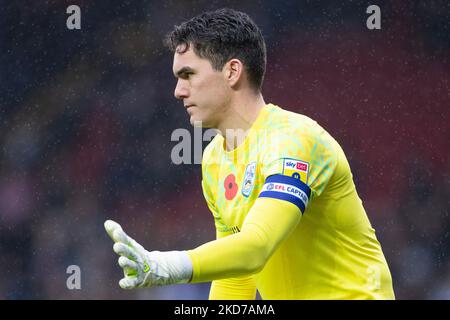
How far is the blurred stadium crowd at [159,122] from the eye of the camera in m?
8.05

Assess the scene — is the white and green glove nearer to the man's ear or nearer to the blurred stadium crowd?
the man's ear

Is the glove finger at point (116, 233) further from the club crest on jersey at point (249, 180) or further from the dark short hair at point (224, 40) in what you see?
the dark short hair at point (224, 40)

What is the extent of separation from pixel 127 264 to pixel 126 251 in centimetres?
4

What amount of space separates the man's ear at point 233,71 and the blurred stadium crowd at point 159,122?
4877 mm

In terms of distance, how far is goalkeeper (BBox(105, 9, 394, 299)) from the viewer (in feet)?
9.75

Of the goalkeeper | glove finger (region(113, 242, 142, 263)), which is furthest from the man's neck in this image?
glove finger (region(113, 242, 142, 263))

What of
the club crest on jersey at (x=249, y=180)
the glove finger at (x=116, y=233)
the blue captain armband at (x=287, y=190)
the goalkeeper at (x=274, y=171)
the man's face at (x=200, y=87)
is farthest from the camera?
the man's face at (x=200, y=87)

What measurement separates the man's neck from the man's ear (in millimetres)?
83

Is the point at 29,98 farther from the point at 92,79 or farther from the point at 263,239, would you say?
the point at 263,239

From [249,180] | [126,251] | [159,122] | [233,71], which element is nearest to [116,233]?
[126,251]

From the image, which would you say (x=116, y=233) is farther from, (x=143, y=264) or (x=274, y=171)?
(x=274, y=171)

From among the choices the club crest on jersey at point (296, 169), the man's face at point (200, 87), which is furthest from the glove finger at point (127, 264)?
the man's face at point (200, 87)

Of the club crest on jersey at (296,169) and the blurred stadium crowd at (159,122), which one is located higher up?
the blurred stadium crowd at (159,122)
